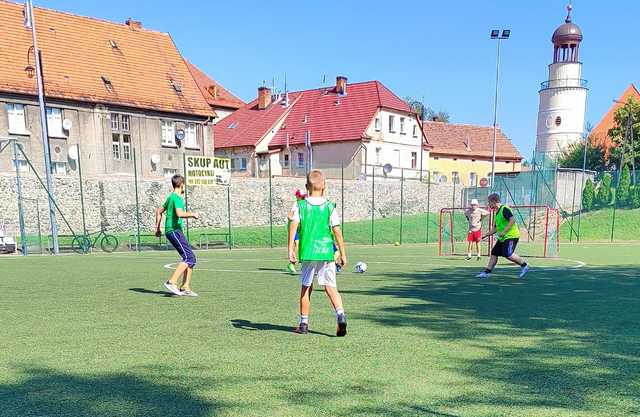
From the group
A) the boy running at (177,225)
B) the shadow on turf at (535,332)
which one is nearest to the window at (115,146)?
the boy running at (177,225)

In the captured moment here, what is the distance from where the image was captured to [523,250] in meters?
20.8

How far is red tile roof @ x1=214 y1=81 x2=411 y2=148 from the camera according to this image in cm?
4178

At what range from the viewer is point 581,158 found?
4366cm

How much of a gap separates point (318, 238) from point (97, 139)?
29.7 meters

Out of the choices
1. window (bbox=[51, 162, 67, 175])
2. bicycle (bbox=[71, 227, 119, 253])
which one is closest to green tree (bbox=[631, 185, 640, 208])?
bicycle (bbox=[71, 227, 119, 253])

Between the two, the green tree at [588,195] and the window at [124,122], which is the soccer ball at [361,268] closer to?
the window at [124,122]

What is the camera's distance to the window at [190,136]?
115 ft

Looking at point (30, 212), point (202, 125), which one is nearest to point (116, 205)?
point (30, 212)

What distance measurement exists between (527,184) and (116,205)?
2499cm

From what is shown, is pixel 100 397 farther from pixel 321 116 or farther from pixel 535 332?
pixel 321 116

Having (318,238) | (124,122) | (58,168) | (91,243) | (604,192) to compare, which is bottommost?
(91,243)

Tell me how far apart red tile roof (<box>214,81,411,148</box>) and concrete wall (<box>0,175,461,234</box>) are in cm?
807

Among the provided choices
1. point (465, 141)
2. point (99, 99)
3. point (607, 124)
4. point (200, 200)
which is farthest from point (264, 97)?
point (607, 124)

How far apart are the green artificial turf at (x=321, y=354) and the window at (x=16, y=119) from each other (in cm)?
2358
